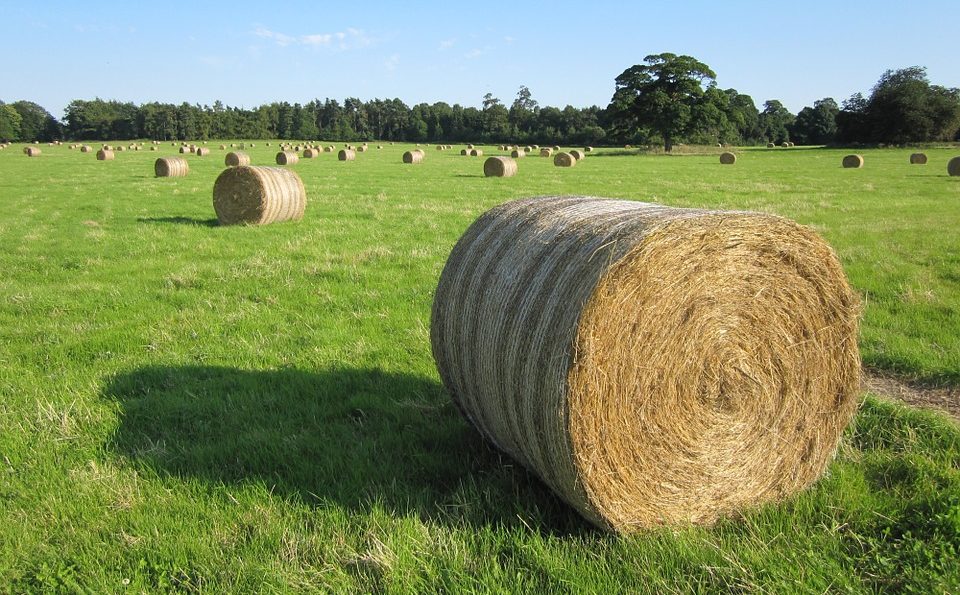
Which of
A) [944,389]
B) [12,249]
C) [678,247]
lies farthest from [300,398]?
[12,249]

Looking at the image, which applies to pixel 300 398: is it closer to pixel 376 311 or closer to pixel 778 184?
pixel 376 311

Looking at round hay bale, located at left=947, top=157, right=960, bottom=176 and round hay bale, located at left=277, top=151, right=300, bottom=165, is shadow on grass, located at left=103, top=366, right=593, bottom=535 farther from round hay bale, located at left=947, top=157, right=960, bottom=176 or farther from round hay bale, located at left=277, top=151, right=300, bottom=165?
round hay bale, located at left=277, top=151, right=300, bottom=165

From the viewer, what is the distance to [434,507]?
3.77 meters

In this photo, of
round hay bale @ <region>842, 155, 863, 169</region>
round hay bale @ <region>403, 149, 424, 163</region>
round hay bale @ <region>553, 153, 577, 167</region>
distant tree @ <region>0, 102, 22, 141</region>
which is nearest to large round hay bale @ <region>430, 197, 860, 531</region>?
round hay bale @ <region>553, 153, 577, 167</region>

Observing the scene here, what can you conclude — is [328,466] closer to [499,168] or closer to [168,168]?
[499,168]

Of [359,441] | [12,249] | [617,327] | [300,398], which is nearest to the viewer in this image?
[617,327]

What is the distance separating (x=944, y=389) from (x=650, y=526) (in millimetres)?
3556

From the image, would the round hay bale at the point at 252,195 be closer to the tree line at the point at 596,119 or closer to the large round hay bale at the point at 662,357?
the large round hay bale at the point at 662,357

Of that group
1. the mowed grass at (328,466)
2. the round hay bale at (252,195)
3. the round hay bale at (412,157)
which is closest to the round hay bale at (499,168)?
the round hay bale at (412,157)

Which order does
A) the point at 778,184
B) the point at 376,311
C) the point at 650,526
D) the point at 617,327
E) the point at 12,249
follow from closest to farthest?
Result: 1. the point at 617,327
2. the point at 650,526
3. the point at 376,311
4. the point at 12,249
5. the point at 778,184

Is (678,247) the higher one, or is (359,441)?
(678,247)

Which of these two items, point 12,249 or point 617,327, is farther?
point 12,249

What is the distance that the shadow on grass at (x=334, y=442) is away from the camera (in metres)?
3.82

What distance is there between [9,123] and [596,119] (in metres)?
107
